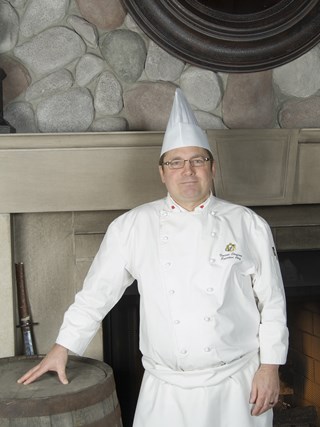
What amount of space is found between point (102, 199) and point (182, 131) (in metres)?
0.50

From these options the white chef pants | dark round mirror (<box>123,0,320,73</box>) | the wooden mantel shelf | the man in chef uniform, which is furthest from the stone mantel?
the white chef pants

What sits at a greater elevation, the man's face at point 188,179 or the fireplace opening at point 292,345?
the man's face at point 188,179

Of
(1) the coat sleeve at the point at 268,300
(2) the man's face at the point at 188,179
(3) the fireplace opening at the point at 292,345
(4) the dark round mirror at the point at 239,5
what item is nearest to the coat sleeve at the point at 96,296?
(2) the man's face at the point at 188,179

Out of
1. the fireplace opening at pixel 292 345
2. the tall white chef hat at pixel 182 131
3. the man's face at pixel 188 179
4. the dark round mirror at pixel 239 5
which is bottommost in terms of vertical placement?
the fireplace opening at pixel 292 345

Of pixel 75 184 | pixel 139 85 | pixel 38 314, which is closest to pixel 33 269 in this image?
pixel 38 314

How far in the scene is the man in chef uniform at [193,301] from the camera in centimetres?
194

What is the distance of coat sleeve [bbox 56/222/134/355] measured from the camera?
78.8 inches

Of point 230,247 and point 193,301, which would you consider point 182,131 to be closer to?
point 230,247

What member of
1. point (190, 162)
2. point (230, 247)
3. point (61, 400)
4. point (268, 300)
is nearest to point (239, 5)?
point (190, 162)

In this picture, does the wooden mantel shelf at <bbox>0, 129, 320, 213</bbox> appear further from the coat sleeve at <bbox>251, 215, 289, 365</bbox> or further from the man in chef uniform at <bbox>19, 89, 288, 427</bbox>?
the coat sleeve at <bbox>251, 215, 289, 365</bbox>

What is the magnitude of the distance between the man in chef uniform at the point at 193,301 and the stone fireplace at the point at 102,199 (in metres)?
0.37

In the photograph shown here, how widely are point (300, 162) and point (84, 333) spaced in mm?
1027

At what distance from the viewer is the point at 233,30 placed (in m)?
2.55

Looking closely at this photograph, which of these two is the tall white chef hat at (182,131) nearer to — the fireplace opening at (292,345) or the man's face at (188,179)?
the man's face at (188,179)
